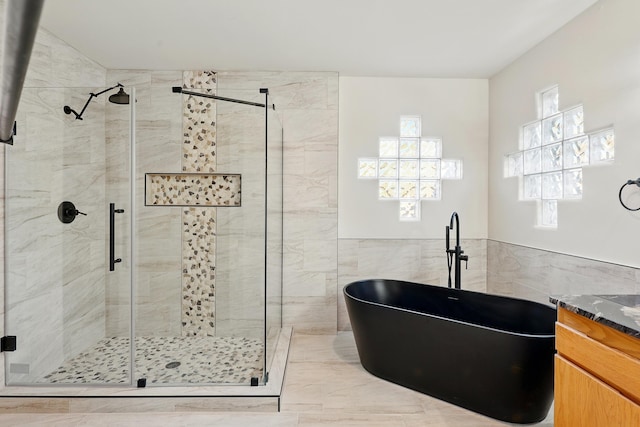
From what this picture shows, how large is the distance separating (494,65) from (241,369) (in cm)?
344

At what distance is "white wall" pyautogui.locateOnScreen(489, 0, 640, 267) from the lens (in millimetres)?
2256

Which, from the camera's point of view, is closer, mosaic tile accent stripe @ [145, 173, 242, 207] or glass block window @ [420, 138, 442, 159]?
mosaic tile accent stripe @ [145, 173, 242, 207]

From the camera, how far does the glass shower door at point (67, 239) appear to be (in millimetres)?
2631

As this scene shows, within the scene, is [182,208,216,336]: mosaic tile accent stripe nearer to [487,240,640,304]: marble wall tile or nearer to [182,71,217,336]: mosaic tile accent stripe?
[182,71,217,336]: mosaic tile accent stripe

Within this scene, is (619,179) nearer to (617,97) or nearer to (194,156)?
(617,97)

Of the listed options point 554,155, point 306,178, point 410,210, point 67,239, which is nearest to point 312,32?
point 306,178

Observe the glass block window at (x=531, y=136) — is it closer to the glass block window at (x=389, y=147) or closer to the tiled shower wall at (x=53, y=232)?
the glass block window at (x=389, y=147)

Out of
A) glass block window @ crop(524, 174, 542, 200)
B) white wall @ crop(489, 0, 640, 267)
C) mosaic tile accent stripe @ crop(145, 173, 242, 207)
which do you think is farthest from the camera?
glass block window @ crop(524, 174, 542, 200)

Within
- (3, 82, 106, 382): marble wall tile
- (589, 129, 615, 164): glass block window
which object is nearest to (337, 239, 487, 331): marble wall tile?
(589, 129, 615, 164): glass block window

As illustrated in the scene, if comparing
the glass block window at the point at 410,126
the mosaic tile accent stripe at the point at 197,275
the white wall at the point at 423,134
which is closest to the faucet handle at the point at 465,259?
the white wall at the point at 423,134

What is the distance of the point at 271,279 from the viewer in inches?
128

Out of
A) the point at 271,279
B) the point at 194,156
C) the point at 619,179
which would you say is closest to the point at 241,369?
the point at 271,279

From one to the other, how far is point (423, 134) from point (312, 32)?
161cm

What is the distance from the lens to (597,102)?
2.50m
